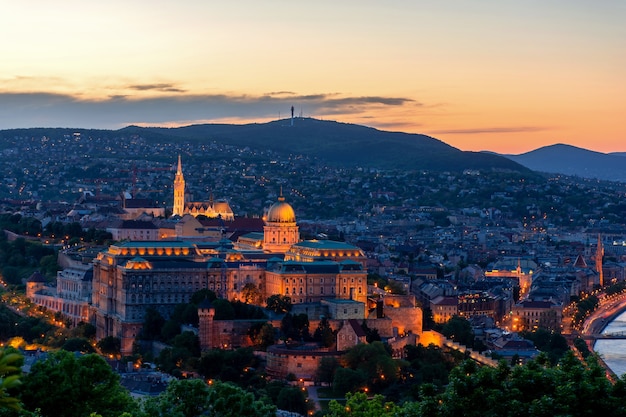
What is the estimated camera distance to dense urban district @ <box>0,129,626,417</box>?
20.4 meters

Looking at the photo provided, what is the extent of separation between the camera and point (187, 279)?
2311 inches

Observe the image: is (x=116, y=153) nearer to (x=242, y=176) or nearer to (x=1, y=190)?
(x=242, y=176)

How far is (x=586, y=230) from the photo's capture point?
153 metres

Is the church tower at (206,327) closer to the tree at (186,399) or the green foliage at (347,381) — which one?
the green foliage at (347,381)

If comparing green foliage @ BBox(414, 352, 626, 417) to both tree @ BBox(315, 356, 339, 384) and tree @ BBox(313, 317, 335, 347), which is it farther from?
tree @ BBox(313, 317, 335, 347)

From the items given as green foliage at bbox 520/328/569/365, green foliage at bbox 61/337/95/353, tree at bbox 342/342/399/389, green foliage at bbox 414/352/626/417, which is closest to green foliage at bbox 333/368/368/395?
tree at bbox 342/342/399/389

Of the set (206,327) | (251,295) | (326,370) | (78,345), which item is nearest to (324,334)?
(326,370)

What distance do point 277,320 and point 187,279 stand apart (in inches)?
227

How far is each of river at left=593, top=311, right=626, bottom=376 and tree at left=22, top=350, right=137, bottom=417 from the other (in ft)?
131

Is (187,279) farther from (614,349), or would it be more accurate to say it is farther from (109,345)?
(614,349)

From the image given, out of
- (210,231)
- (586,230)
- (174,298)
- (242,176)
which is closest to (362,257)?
(174,298)

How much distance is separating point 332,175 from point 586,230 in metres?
44.2

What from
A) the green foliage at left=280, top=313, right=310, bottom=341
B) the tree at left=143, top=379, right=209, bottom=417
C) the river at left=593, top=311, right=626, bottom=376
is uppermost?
the tree at left=143, top=379, right=209, bottom=417

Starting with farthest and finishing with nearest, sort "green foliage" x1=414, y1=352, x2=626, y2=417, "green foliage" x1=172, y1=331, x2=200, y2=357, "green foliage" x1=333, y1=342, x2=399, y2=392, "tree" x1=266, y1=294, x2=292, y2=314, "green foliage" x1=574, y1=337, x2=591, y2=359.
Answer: "green foliage" x1=574, y1=337, x2=591, y2=359 < "tree" x1=266, y1=294, x2=292, y2=314 < "green foliage" x1=172, y1=331, x2=200, y2=357 < "green foliage" x1=333, y1=342, x2=399, y2=392 < "green foliage" x1=414, y1=352, x2=626, y2=417
